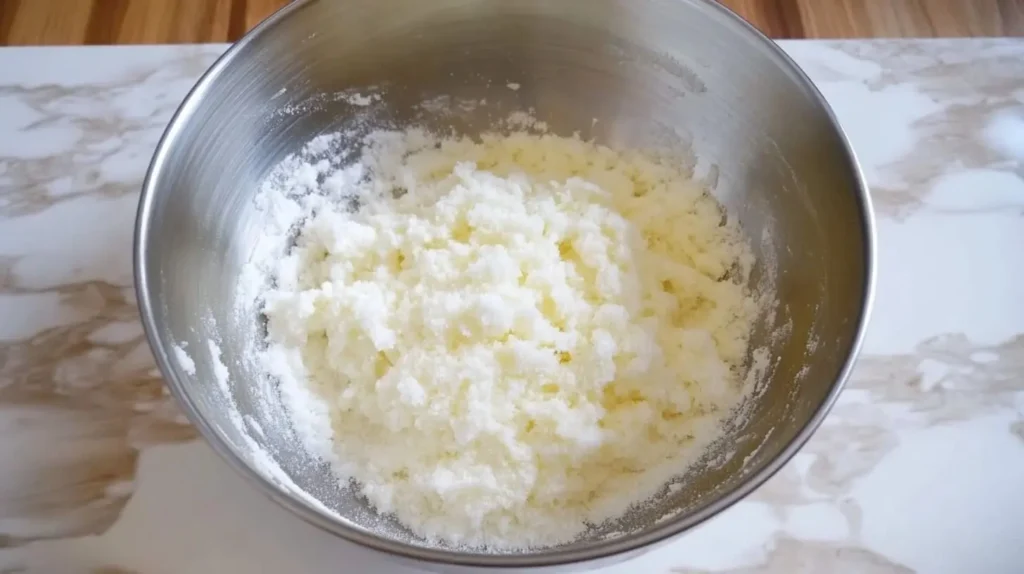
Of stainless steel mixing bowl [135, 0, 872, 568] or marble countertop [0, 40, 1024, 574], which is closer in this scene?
stainless steel mixing bowl [135, 0, 872, 568]

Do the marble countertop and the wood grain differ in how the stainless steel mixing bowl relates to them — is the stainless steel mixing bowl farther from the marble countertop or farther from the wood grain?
the wood grain

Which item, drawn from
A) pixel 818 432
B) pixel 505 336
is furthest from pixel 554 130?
pixel 818 432

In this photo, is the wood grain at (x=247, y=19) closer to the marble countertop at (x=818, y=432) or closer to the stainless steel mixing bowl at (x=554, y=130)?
the marble countertop at (x=818, y=432)

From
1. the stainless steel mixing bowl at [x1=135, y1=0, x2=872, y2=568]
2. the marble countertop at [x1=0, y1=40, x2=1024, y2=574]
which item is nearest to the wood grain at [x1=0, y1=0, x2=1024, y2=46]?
the marble countertop at [x1=0, y1=40, x2=1024, y2=574]

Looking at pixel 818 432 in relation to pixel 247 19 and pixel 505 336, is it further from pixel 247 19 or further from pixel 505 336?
pixel 247 19

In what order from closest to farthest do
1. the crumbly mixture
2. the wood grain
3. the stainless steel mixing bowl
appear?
1. the stainless steel mixing bowl
2. the crumbly mixture
3. the wood grain

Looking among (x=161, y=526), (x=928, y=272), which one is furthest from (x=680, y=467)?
(x=161, y=526)
